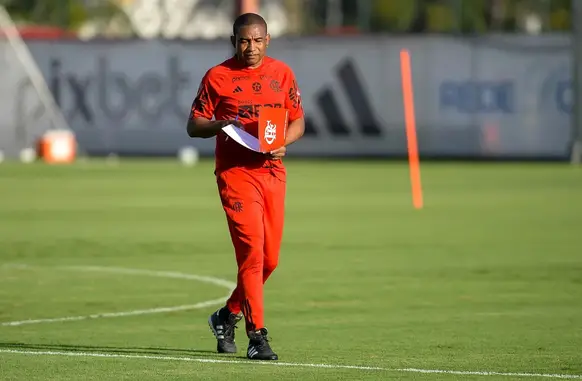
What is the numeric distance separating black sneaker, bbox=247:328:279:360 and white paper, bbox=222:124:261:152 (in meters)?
1.21

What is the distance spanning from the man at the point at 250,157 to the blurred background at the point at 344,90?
32841 mm

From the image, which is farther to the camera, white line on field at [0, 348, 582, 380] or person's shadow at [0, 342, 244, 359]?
person's shadow at [0, 342, 244, 359]

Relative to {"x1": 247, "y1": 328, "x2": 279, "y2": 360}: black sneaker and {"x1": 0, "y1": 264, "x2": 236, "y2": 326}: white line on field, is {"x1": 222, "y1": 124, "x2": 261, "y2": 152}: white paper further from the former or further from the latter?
{"x1": 0, "y1": 264, "x2": 236, "y2": 326}: white line on field

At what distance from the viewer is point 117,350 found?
1152cm

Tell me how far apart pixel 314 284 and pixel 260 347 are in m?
5.48

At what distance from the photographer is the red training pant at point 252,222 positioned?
11.0m

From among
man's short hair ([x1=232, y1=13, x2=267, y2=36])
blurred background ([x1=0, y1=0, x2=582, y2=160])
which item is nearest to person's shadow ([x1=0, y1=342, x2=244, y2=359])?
man's short hair ([x1=232, y1=13, x2=267, y2=36])

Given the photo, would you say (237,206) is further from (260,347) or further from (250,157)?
(260,347)

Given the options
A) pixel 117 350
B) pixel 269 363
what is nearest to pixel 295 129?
pixel 269 363

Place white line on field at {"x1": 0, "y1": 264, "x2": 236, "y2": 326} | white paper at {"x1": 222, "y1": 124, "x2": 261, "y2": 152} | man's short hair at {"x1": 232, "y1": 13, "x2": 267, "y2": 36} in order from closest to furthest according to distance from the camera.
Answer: white paper at {"x1": 222, "y1": 124, "x2": 261, "y2": 152}
man's short hair at {"x1": 232, "y1": 13, "x2": 267, "y2": 36}
white line on field at {"x1": 0, "y1": 264, "x2": 236, "y2": 326}

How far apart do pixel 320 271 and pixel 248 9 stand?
2863cm

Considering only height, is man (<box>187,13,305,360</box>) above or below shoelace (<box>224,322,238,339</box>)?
above

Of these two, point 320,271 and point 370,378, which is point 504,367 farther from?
point 320,271

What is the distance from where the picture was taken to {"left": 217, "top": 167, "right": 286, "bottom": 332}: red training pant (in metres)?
11.0
